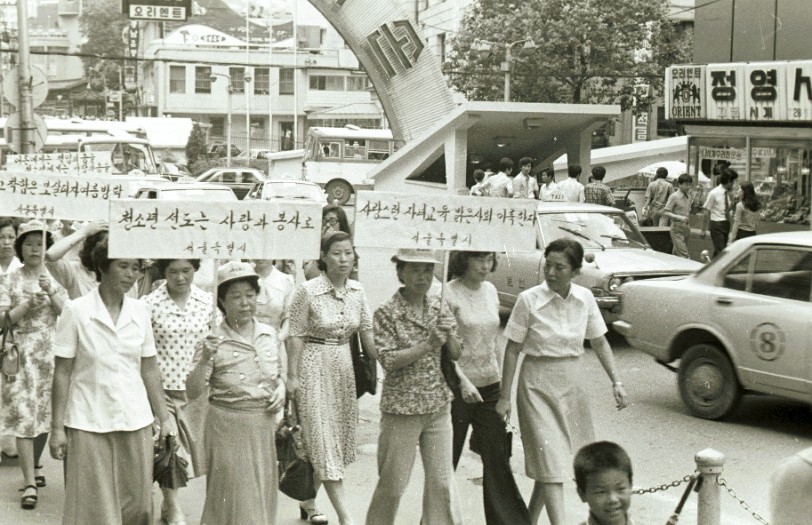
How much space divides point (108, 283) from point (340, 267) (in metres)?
1.35

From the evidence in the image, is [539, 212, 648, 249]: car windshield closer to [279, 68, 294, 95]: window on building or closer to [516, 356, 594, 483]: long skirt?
[516, 356, 594, 483]: long skirt

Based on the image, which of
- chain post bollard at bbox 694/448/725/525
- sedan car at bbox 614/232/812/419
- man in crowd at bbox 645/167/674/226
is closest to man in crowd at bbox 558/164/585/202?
man in crowd at bbox 645/167/674/226

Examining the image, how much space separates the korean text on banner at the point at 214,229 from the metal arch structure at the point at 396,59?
62.0 ft

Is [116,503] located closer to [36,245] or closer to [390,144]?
→ [36,245]

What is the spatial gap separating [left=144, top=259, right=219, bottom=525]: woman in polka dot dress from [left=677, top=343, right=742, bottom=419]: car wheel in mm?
4374

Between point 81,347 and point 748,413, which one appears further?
point 748,413

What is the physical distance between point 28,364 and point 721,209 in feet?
42.0

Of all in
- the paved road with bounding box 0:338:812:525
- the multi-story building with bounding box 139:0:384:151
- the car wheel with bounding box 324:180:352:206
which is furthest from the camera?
the multi-story building with bounding box 139:0:384:151

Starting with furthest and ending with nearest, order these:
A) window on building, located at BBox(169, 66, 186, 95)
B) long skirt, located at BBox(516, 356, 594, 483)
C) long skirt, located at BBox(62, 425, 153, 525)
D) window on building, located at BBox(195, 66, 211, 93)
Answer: window on building, located at BBox(195, 66, 211, 93) → window on building, located at BBox(169, 66, 186, 95) → long skirt, located at BBox(516, 356, 594, 483) → long skirt, located at BBox(62, 425, 153, 525)

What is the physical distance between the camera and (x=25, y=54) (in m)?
20.9

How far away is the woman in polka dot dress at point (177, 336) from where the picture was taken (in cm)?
643

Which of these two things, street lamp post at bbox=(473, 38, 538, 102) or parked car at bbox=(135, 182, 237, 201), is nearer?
parked car at bbox=(135, 182, 237, 201)

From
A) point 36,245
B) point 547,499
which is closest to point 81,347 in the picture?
point 36,245

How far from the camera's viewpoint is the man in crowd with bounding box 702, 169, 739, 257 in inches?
697
